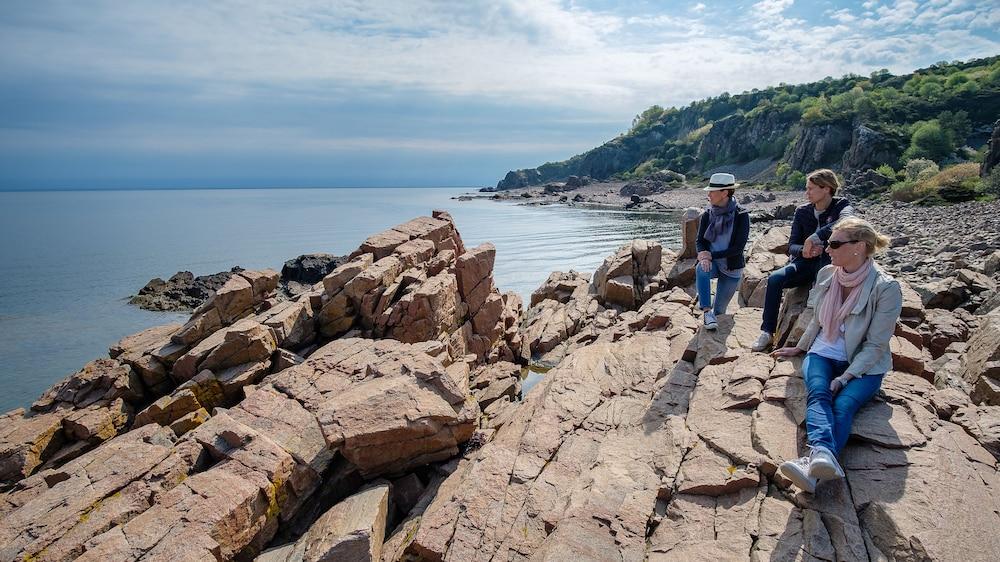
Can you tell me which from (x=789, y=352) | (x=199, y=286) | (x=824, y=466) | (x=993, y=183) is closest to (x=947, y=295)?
(x=789, y=352)

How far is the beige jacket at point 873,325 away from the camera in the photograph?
670 centimetres

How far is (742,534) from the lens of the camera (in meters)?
5.95

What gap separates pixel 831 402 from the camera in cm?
666

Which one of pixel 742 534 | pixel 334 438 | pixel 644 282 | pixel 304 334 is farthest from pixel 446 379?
pixel 644 282

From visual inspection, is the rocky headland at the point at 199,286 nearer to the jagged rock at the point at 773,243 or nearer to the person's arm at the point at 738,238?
the jagged rock at the point at 773,243

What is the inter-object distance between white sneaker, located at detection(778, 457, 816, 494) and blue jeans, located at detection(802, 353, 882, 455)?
15.1 inches

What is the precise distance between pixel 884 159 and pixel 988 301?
99.2m

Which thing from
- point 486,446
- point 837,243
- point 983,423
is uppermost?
point 837,243

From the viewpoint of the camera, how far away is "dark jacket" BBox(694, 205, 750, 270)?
11375mm

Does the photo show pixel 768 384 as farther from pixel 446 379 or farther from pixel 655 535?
pixel 446 379

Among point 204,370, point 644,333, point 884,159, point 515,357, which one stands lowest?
point 515,357

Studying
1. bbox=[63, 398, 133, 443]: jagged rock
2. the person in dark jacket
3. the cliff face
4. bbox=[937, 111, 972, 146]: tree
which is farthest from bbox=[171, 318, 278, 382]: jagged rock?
the cliff face

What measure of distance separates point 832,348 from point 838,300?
764mm

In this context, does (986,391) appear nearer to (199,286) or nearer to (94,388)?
(94,388)
